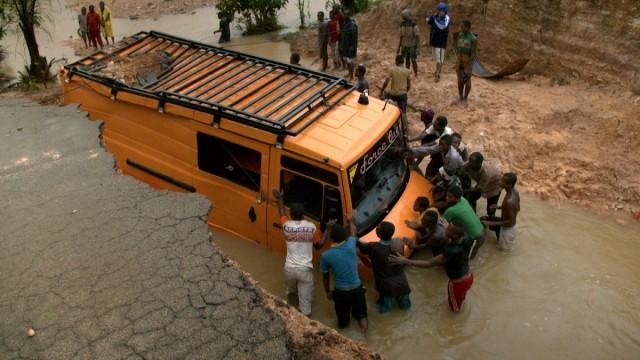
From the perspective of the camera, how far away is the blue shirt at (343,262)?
18.0 feet

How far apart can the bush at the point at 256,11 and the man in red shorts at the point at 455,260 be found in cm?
1115

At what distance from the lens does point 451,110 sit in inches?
406

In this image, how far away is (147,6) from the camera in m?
18.5

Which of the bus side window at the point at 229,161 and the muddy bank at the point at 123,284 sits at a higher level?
the bus side window at the point at 229,161

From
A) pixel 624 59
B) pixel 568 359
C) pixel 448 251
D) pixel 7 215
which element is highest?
pixel 624 59

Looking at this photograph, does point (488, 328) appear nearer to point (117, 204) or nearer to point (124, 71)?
point (117, 204)

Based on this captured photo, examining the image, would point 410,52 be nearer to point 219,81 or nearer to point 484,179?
point 484,179

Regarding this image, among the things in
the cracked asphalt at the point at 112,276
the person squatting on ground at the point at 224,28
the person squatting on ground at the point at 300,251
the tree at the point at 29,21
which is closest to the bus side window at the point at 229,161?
the person squatting on ground at the point at 300,251

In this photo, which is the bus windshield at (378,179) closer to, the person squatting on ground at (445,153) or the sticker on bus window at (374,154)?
the sticker on bus window at (374,154)

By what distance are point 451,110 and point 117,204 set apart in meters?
6.61

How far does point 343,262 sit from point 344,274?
0.50 ft

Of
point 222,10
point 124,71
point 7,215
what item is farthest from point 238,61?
point 222,10

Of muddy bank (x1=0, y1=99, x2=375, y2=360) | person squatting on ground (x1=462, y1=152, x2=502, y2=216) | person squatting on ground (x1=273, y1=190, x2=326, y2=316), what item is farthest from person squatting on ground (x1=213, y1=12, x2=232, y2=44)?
person squatting on ground (x1=273, y1=190, x2=326, y2=316)

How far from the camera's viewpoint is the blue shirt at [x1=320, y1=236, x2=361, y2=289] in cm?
549
